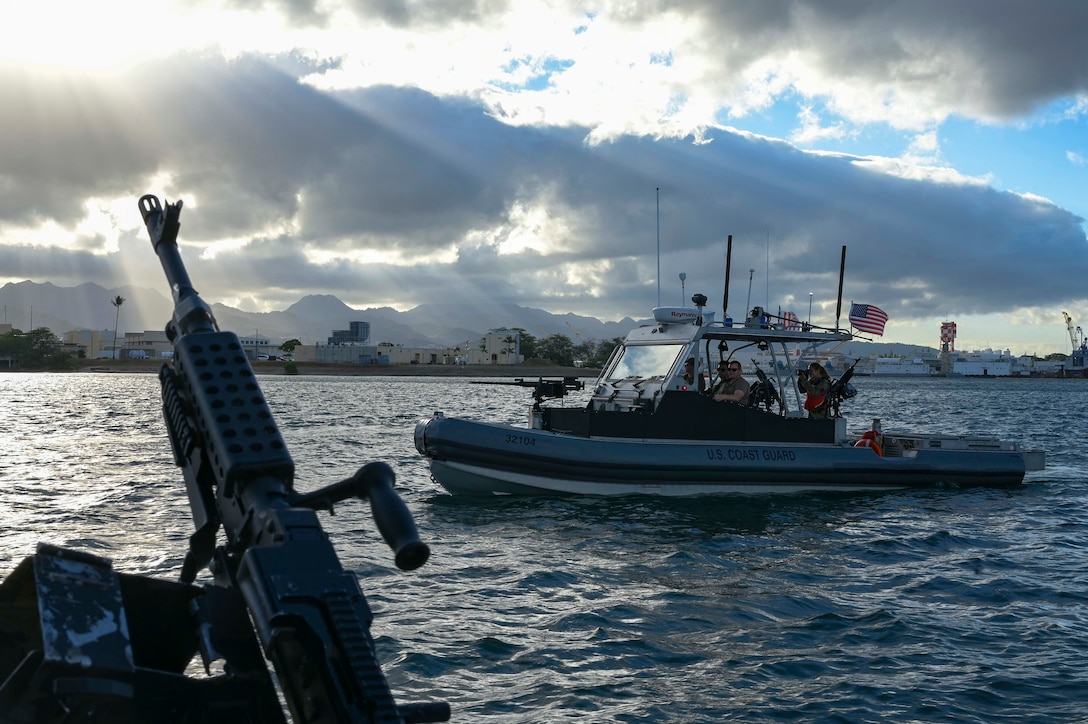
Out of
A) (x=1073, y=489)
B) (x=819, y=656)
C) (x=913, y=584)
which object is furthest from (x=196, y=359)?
(x=1073, y=489)

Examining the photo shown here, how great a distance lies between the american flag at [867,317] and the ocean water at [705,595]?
10.9 feet

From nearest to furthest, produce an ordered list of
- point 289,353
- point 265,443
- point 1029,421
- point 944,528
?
point 265,443
point 944,528
point 1029,421
point 289,353

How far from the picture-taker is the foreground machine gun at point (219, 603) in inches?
79.1

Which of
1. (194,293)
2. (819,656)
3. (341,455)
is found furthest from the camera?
(341,455)

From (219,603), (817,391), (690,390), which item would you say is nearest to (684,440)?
(690,390)

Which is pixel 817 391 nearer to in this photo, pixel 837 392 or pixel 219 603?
pixel 837 392

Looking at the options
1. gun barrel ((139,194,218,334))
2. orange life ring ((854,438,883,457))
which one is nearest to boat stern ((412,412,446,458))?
→ orange life ring ((854,438,883,457))

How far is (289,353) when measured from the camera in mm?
164000

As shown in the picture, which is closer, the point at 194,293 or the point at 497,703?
the point at 194,293

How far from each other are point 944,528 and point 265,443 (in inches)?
476

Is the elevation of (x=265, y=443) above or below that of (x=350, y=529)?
above

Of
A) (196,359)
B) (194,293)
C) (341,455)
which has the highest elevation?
(194,293)

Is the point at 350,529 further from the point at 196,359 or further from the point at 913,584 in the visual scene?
the point at 196,359

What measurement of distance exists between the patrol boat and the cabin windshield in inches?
0.9
